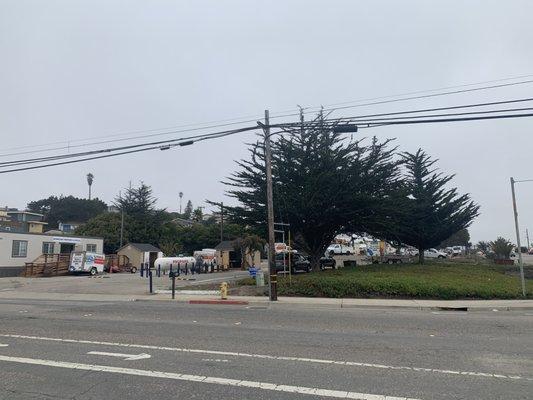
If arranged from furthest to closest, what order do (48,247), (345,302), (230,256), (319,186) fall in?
(230,256), (48,247), (319,186), (345,302)

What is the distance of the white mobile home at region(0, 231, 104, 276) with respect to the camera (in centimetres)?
4131

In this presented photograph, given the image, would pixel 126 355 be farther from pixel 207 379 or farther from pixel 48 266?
pixel 48 266

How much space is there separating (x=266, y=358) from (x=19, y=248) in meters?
41.1

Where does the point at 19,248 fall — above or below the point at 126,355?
above

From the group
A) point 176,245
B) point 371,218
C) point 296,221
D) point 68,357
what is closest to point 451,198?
point 371,218

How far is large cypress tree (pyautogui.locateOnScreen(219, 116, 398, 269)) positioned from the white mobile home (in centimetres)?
2233

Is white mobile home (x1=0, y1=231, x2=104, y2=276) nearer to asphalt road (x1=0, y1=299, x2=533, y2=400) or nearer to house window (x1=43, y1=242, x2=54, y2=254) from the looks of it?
house window (x1=43, y1=242, x2=54, y2=254)

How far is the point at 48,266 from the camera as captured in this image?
4206cm

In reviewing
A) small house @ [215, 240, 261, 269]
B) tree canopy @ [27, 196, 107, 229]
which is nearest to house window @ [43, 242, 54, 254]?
small house @ [215, 240, 261, 269]

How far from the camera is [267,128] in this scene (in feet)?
67.6

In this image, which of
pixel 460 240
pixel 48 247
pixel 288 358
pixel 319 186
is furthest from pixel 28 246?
pixel 460 240

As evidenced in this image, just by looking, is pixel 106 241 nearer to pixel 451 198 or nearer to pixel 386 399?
pixel 451 198

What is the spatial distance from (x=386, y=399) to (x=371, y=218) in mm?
25675

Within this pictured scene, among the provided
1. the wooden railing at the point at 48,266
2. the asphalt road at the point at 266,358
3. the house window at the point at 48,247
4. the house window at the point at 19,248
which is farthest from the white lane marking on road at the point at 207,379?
the house window at the point at 48,247
